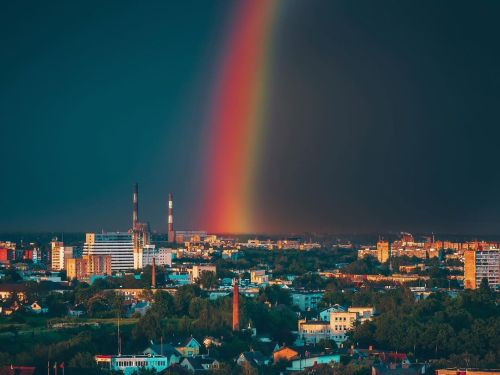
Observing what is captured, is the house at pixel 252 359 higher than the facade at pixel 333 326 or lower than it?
lower

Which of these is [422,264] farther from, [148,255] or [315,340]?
[315,340]

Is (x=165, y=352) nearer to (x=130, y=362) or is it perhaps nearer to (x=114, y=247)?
(x=130, y=362)

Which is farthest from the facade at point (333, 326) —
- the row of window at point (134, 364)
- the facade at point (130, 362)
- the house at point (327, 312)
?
the row of window at point (134, 364)

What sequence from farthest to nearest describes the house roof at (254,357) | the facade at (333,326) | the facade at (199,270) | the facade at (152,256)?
the facade at (152,256), the facade at (199,270), the facade at (333,326), the house roof at (254,357)

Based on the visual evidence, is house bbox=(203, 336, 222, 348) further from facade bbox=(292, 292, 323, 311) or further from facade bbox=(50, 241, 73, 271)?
facade bbox=(50, 241, 73, 271)

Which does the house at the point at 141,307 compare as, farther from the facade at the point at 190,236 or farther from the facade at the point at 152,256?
the facade at the point at 190,236

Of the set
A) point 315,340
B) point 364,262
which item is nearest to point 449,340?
point 315,340
